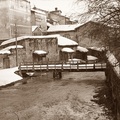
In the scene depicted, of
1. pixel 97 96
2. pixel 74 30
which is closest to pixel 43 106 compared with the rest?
pixel 97 96

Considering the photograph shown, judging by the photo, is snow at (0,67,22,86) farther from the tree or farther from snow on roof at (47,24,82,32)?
snow on roof at (47,24,82,32)

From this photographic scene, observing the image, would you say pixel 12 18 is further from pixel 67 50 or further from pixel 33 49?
pixel 67 50

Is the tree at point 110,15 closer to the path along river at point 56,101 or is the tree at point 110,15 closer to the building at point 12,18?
the path along river at point 56,101

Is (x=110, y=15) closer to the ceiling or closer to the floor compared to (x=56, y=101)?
closer to the ceiling

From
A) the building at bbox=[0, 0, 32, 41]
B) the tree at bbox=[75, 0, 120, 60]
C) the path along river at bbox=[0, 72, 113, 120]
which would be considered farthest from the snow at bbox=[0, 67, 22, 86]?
the tree at bbox=[75, 0, 120, 60]

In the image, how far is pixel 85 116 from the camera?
46.5 feet

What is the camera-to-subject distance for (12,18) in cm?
3909

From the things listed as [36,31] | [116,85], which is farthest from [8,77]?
[36,31]

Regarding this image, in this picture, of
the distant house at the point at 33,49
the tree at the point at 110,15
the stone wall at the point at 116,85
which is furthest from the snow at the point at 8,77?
the tree at the point at 110,15

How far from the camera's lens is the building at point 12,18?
38.2m

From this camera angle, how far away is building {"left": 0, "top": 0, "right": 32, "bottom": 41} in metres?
38.2

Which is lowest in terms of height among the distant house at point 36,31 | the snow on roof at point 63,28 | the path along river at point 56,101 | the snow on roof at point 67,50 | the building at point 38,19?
the path along river at point 56,101

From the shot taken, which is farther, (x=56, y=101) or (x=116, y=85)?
(x=56, y=101)

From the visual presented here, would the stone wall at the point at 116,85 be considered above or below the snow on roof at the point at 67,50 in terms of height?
below
